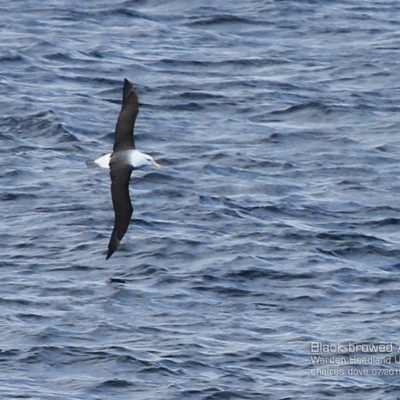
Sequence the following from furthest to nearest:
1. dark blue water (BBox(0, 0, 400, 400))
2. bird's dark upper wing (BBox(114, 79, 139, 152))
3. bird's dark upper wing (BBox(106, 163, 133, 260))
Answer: bird's dark upper wing (BBox(114, 79, 139, 152)) < bird's dark upper wing (BBox(106, 163, 133, 260)) < dark blue water (BBox(0, 0, 400, 400))

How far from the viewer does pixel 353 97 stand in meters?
28.5

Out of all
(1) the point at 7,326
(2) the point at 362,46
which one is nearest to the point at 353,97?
(2) the point at 362,46

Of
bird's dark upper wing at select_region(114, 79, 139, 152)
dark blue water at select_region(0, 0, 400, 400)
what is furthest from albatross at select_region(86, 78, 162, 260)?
dark blue water at select_region(0, 0, 400, 400)

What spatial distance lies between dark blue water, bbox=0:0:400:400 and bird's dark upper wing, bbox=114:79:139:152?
1.97 meters

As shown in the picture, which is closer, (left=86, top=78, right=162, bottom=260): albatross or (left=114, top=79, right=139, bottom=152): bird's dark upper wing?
(left=86, top=78, right=162, bottom=260): albatross

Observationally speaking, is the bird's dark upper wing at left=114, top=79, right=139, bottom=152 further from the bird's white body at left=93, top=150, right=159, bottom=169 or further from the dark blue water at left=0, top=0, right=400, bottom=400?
the dark blue water at left=0, top=0, right=400, bottom=400

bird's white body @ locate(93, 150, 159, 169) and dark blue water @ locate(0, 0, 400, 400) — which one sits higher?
bird's white body @ locate(93, 150, 159, 169)

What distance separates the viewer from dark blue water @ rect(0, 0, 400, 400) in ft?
60.5

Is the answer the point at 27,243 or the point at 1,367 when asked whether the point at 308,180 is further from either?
the point at 1,367

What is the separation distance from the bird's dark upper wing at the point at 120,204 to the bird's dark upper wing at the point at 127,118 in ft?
1.11

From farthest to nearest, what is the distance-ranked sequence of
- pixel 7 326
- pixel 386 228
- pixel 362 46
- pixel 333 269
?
pixel 362 46 → pixel 386 228 → pixel 333 269 → pixel 7 326

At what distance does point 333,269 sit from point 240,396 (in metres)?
4.15

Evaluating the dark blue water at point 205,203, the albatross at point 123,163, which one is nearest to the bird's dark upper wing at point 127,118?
the albatross at point 123,163

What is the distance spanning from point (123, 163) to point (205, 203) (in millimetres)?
4279
